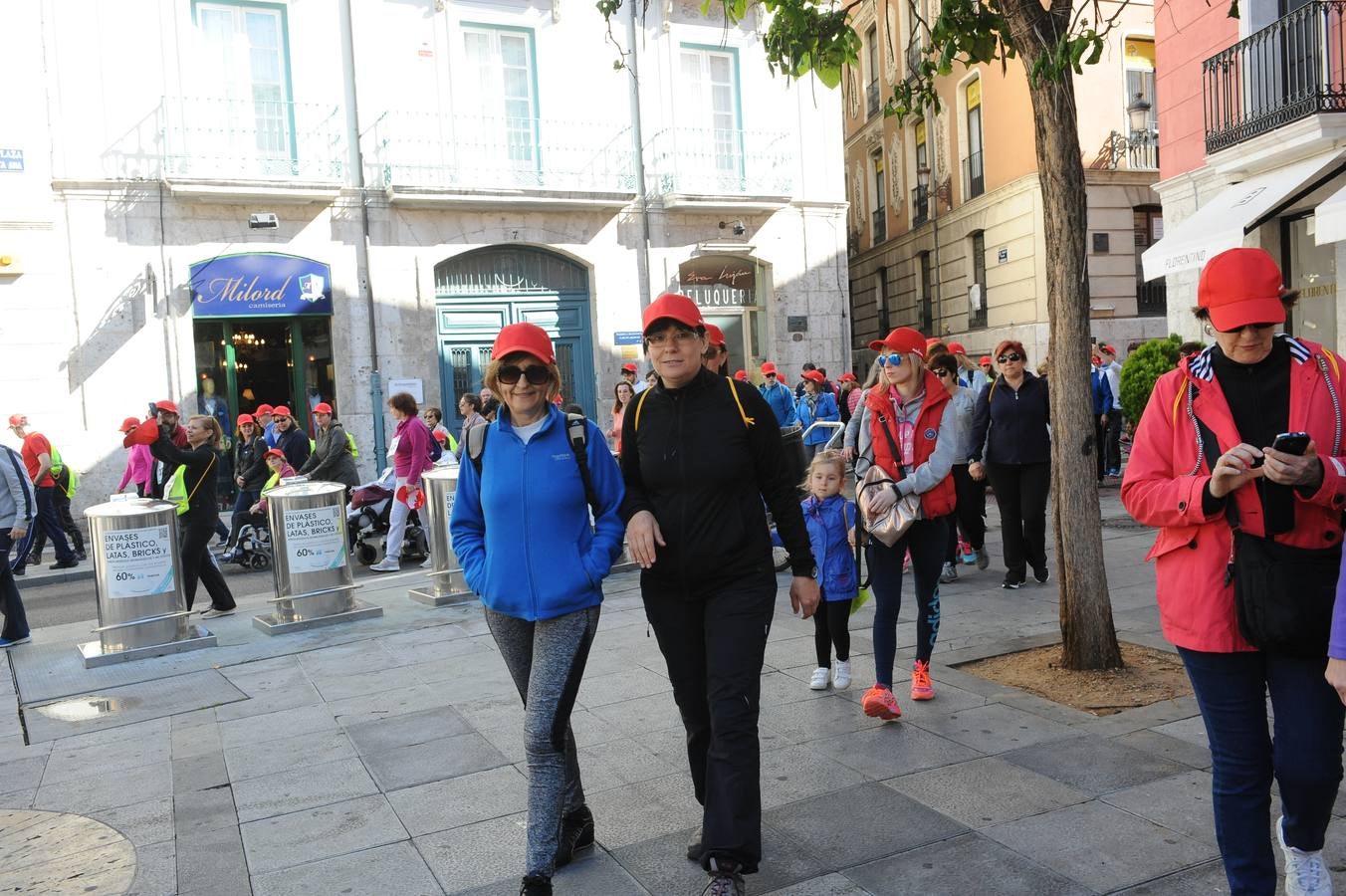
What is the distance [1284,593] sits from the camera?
2725 mm

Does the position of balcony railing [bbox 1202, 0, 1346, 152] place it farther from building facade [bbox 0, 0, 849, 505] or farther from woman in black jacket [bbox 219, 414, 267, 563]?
woman in black jacket [bbox 219, 414, 267, 563]

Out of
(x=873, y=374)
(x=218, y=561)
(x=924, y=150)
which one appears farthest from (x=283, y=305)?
(x=924, y=150)

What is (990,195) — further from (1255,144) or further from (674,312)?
(674,312)

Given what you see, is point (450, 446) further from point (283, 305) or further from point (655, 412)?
point (655, 412)

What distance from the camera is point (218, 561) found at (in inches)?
502

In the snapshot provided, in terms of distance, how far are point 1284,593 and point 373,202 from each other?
17590 millimetres

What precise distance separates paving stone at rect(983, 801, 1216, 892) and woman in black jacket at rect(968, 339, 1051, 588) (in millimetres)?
4538

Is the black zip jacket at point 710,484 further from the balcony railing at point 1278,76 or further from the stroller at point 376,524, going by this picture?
the balcony railing at point 1278,76

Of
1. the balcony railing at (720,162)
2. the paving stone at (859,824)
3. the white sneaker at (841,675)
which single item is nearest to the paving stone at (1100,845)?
the paving stone at (859,824)

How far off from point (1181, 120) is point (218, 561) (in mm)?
14572

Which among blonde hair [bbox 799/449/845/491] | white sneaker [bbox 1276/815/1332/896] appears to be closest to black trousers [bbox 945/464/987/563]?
blonde hair [bbox 799/449/845/491]

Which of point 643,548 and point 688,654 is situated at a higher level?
point 643,548

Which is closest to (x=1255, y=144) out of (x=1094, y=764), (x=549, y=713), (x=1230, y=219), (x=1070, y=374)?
(x=1230, y=219)

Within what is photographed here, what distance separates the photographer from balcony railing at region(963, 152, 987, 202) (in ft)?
84.3
